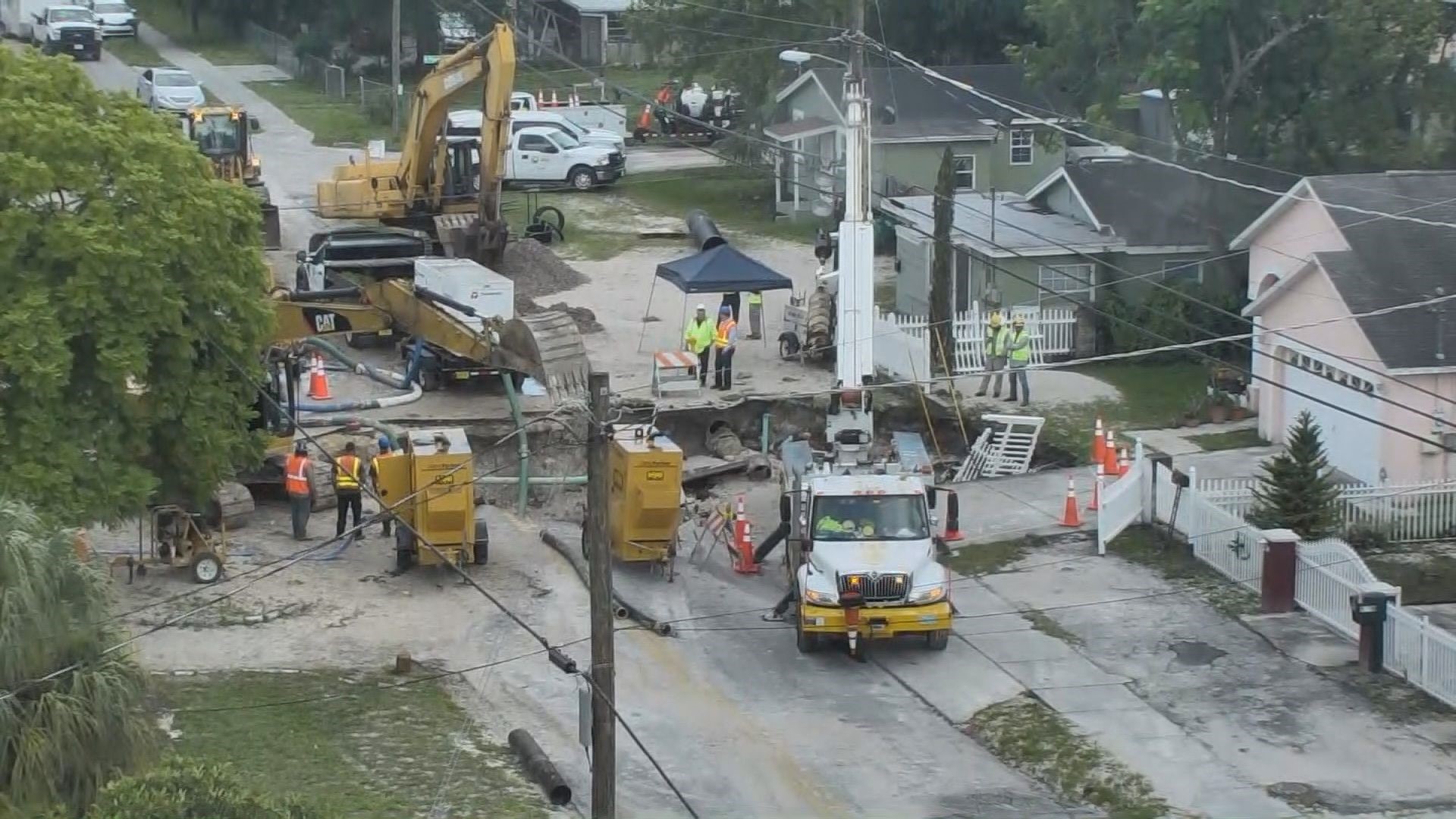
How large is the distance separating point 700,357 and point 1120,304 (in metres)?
8.31

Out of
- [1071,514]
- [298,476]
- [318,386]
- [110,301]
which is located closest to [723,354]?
[318,386]

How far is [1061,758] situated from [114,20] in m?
63.2

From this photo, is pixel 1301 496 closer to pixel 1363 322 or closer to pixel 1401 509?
pixel 1401 509

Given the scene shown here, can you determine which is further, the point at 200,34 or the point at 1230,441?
the point at 200,34

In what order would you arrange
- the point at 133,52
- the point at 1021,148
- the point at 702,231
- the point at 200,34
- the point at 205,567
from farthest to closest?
the point at 200,34 < the point at 133,52 < the point at 1021,148 < the point at 702,231 < the point at 205,567

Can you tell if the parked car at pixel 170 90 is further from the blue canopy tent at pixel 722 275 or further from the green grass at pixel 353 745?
the green grass at pixel 353 745

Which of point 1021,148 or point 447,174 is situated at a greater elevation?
point 1021,148

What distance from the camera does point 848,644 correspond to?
2505 centimetres

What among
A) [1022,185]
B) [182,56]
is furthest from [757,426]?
[182,56]

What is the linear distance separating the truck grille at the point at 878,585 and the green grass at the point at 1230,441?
10.0m

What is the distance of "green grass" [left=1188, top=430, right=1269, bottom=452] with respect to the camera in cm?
3319

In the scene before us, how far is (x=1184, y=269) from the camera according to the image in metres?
40.0

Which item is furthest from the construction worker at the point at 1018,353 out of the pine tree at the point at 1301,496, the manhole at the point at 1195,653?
the manhole at the point at 1195,653

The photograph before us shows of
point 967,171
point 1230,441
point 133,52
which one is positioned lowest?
point 1230,441
